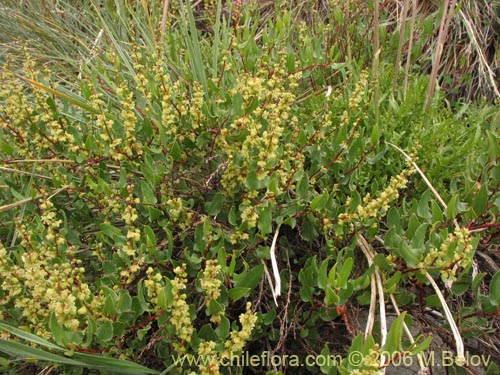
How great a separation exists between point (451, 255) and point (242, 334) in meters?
0.44

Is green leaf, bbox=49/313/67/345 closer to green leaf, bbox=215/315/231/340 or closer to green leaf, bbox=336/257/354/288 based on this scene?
green leaf, bbox=215/315/231/340

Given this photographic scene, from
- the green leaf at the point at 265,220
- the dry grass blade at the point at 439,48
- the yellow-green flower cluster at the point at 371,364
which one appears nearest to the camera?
the yellow-green flower cluster at the point at 371,364

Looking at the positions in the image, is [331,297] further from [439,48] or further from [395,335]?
[439,48]

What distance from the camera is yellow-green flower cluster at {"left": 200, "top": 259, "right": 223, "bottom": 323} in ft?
3.50

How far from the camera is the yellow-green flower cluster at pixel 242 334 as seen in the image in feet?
3.44

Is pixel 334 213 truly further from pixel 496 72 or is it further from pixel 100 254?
pixel 496 72

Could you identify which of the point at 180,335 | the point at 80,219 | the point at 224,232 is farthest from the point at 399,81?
the point at 180,335

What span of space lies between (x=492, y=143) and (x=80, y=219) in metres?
1.08

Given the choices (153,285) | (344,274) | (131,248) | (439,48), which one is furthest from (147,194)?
(439,48)

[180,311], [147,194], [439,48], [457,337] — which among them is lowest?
[457,337]

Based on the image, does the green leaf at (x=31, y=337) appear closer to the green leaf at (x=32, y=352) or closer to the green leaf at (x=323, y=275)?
the green leaf at (x=32, y=352)

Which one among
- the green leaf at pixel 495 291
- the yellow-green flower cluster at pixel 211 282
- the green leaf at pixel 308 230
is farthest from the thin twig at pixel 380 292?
the yellow-green flower cluster at pixel 211 282

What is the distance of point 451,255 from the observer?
1109mm

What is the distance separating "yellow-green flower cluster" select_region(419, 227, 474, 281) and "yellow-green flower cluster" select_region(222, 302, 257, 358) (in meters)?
0.39
